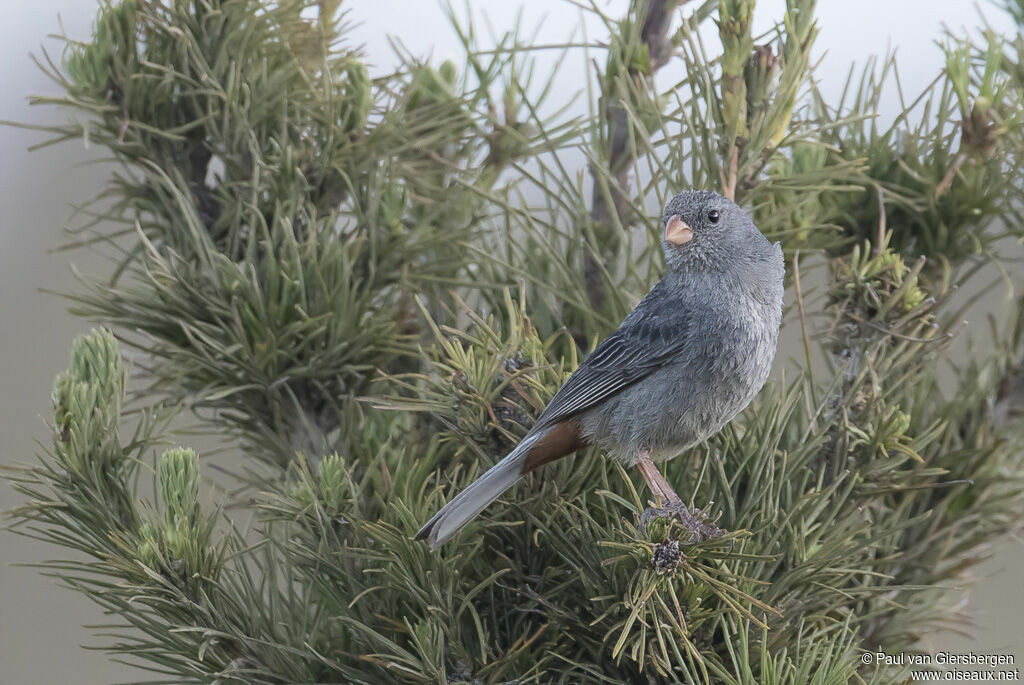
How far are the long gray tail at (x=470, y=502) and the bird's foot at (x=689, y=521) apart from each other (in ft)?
0.32

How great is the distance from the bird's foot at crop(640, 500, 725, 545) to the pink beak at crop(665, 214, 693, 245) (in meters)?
0.22

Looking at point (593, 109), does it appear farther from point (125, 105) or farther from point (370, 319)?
point (125, 105)

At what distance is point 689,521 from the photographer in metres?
0.71

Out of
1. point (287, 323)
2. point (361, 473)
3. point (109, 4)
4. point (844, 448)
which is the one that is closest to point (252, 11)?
point (109, 4)

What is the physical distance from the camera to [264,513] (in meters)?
0.83

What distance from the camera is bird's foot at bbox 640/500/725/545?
684 millimetres

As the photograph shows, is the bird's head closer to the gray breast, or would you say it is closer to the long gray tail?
the gray breast

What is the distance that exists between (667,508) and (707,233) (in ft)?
0.79

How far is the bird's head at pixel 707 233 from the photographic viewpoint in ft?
2.68

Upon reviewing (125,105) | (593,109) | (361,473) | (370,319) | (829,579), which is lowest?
(829,579)

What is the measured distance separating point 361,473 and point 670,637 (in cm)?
34

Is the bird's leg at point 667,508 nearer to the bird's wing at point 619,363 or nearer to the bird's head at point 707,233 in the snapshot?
the bird's wing at point 619,363

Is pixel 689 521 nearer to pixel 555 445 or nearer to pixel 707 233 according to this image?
pixel 555 445
